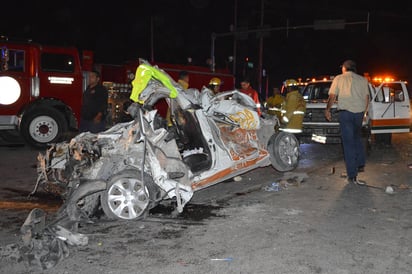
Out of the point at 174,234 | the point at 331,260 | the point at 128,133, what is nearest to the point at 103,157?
the point at 128,133

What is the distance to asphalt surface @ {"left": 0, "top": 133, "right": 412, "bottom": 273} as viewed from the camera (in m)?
4.04

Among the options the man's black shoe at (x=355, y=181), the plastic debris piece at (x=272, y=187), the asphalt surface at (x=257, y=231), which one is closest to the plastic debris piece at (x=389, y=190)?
the asphalt surface at (x=257, y=231)

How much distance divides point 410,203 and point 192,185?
118 inches

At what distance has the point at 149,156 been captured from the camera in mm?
5445

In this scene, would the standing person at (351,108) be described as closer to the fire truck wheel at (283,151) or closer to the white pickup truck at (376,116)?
the fire truck wheel at (283,151)

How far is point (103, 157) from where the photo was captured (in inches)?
216

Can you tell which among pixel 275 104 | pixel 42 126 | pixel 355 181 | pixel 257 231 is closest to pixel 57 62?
pixel 42 126

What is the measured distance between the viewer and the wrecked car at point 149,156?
5.37 meters

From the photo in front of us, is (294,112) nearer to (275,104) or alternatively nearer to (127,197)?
(275,104)

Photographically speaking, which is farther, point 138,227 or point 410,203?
point 410,203

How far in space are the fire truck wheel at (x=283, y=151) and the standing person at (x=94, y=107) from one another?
302 centimetres

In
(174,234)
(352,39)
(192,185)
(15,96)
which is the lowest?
(174,234)

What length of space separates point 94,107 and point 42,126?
424 centimetres

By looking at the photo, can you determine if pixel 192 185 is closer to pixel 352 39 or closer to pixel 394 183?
pixel 394 183
